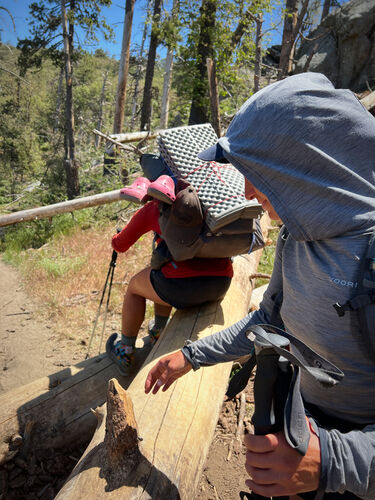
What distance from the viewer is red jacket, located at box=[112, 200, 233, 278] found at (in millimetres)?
2512

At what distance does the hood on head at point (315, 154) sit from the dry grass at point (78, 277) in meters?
3.66

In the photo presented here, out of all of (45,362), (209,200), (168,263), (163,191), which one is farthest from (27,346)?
(209,200)

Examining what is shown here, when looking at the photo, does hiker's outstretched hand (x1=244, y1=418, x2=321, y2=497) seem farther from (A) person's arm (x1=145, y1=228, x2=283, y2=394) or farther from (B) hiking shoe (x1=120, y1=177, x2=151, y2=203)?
(B) hiking shoe (x1=120, y1=177, x2=151, y2=203)

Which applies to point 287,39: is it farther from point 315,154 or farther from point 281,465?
point 281,465

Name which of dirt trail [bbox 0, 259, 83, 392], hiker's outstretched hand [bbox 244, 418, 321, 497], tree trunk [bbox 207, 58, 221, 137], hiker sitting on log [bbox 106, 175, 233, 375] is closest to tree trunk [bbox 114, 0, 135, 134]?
tree trunk [bbox 207, 58, 221, 137]

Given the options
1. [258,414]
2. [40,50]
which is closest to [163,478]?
[258,414]

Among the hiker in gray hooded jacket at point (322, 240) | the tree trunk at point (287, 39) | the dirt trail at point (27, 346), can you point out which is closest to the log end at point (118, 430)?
the hiker in gray hooded jacket at point (322, 240)

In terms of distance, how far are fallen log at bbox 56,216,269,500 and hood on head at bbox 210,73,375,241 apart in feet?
3.55

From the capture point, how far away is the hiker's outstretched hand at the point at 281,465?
90 centimetres

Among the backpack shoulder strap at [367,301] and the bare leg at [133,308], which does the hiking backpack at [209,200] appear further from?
the backpack shoulder strap at [367,301]

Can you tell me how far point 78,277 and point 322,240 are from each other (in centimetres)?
511

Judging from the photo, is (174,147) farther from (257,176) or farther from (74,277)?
(74,277)

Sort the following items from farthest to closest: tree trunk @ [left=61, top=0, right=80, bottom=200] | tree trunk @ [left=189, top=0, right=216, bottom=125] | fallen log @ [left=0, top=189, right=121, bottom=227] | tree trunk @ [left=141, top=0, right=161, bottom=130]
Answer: tree trunk @ [left=141, top=0, right=161, bottom=130]
tree trunk @ [left=61, top=0, right=80, bottom=200]
tree trunk @ [left=189, top=0, right=216, bottom=125]
fallen log @ [left=0, top=189, right=121, bottom=227]

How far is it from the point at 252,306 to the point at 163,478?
2.45m
